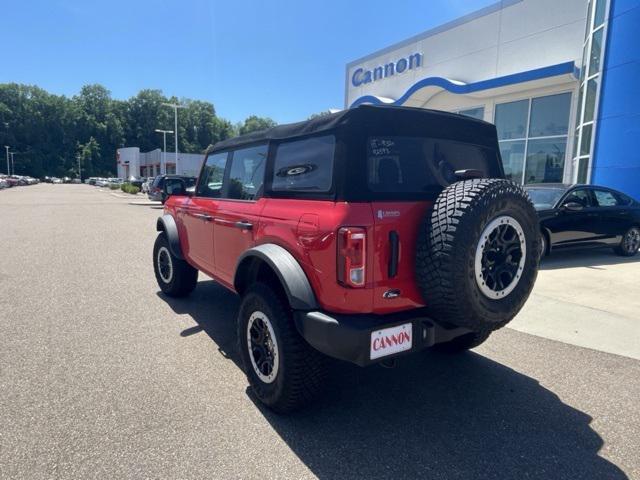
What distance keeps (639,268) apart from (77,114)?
106965 millimetres

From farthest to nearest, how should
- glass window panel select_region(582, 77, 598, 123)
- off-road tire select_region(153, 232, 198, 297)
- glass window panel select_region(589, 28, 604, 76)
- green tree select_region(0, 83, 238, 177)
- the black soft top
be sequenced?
green tree select_region(0, 83, 238, 177), glass window panel select_region(582, 77, 598, 123), glass window panel select_region(589, 28, 604, 76), off-road tire select_region(153, 232, 198, 297), the black soft top

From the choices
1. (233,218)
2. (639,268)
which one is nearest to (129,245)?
(233,218)

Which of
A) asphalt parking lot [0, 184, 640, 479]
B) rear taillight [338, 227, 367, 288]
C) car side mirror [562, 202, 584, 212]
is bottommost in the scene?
asphalt parking lot [0, 184, 640, 479]

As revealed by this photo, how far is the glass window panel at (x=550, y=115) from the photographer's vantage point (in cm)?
1393

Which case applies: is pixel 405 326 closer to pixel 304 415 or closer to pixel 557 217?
pixel 304 415

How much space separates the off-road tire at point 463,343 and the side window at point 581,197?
17.8 feet

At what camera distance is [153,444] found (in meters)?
2.43

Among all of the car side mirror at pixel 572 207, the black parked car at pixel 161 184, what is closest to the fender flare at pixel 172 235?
the black parked car at pixel 161 184

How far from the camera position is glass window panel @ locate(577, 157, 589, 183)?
480 inches

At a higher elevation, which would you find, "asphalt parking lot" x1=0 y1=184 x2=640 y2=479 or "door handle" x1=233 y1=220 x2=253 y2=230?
"door handle" x1=233 y1=220 x2=253 y2=230

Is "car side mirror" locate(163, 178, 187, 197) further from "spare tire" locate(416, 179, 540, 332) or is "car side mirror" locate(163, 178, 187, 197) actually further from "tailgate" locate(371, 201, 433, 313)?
"spare tire" locate(416, 179, 540, 332)

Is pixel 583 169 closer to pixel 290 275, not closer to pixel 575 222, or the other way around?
pixel 575 222

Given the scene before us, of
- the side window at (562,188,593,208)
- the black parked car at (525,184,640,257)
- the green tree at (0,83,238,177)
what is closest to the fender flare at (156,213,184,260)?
the black parked car at (525,184,640,257)

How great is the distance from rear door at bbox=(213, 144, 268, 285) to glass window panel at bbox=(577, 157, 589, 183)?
39.8 ft
